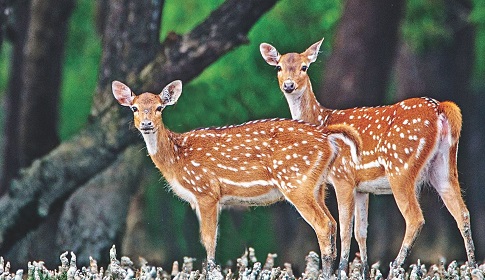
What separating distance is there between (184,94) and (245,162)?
20.1 feet

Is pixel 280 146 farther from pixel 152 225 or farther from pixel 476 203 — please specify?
pixel 476 203

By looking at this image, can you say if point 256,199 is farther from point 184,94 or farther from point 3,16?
point 184,94

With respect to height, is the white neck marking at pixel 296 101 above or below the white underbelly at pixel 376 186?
above

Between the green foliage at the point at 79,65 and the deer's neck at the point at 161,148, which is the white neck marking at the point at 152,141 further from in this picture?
the green foliage at the point at 79,65

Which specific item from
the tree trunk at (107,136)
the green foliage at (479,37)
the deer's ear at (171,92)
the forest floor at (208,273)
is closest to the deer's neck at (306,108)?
the deer's ear at (171,92)

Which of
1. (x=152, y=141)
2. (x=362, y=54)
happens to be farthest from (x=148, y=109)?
(x=362, y=54)

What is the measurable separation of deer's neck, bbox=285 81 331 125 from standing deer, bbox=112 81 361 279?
825 millimetres

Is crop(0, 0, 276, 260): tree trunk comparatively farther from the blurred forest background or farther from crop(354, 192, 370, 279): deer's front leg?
crop(354, 192, 370, 279): deer's front leg

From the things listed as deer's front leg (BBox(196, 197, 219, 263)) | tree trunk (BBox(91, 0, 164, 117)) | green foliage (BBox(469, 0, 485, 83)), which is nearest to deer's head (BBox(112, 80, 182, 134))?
deer's front leg (BBox(196, 197, 219, 263))

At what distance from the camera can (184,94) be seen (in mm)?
15289

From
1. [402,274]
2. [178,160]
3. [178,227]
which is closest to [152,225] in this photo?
[178,227]

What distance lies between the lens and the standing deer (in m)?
9.01

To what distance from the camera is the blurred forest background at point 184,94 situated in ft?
41.0

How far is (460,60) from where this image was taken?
16.2 meters
